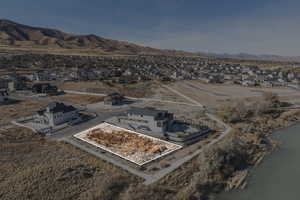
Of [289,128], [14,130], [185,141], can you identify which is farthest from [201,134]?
[14,130]

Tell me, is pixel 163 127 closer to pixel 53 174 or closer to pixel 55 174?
pixel 55 174

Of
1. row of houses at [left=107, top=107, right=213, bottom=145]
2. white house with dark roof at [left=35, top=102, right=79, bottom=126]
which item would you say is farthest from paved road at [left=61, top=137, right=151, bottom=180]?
row of houses at [left=107, top=107, right=213, bottom=145]

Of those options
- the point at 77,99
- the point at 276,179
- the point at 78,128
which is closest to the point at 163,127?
the point at 78,128

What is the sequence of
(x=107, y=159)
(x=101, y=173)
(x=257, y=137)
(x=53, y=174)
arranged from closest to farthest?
(x=53, y=174) → (x=101, y=173) → (x=107, y=159) → (x=257, y=137)

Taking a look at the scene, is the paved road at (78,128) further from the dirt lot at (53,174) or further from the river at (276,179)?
the river at (276,179)

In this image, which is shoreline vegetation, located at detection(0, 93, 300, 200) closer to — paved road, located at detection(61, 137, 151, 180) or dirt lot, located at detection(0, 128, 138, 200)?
dirt lot, located at detection(0, 128, 138, 200)

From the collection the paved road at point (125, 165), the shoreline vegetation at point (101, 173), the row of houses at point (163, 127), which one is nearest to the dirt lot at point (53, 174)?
the shoreline vegetation at point (101, 173)

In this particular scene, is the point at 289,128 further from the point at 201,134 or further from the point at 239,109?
the point at 201,134
